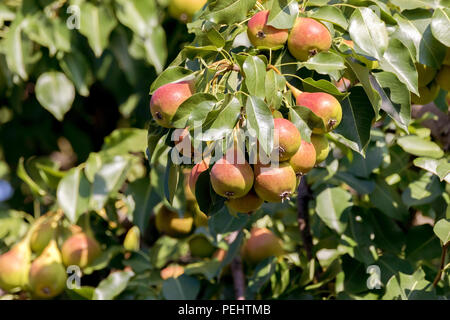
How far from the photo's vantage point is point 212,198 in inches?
34.9

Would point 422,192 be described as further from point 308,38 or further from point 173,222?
point 173,222

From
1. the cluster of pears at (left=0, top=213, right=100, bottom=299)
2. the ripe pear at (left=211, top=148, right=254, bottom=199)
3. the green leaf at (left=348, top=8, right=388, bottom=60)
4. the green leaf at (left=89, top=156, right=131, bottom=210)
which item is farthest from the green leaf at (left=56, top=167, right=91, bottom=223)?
the green leaf at (left=348, top=8, right=388, bottom=60)

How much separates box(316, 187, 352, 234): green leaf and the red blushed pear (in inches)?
19.8

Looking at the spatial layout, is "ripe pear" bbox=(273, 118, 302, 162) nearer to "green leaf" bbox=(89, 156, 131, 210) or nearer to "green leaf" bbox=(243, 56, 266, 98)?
"green leaf" bbox=(243, 56, 266, 98)

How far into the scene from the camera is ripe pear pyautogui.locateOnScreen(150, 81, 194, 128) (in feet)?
2.73

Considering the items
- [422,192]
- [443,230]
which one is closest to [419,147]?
[422,192]

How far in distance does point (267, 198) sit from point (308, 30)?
0.80 ft

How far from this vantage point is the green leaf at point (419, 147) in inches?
49.1

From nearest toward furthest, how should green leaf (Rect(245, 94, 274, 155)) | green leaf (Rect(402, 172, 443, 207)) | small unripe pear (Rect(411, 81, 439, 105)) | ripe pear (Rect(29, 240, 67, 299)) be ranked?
green leaf (Rect(245, 94, 274, 155)), small unripe pear (Rect(411, 81, 439, 105)), green leaf (Rect(402, 172, 443, 207)), ripe pear (Rect(29, 240, 67, 299))

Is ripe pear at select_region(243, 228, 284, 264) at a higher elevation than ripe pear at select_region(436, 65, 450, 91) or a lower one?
lower

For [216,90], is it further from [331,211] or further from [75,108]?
[75,108]

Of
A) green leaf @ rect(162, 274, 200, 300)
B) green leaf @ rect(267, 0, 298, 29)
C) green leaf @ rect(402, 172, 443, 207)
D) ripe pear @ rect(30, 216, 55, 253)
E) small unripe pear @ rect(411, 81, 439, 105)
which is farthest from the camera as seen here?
ripe pear @ rect(30, 216, 55, 253)

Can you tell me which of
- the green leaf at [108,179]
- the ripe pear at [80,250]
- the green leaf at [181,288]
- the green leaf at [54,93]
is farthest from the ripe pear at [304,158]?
the green leaf at [54,93]
